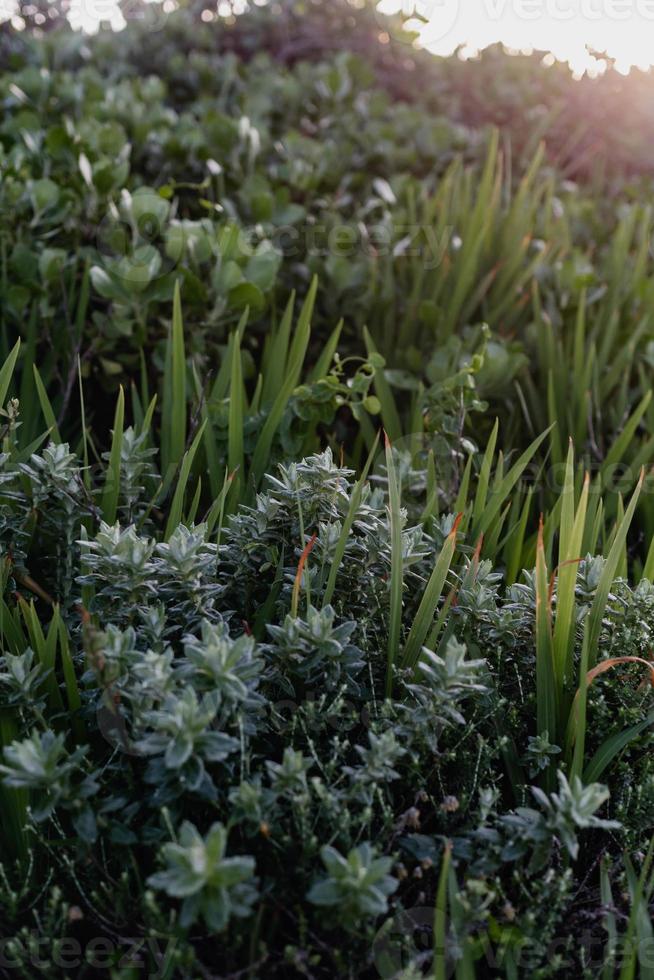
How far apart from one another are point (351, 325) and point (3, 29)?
3.19 m

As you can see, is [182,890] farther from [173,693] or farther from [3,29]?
[3,29]

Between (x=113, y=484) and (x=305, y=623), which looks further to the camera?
(x=113, y=484)

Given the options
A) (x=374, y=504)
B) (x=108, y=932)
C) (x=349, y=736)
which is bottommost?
(x=108, y=932)

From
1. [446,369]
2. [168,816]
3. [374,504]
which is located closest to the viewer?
[168,816]

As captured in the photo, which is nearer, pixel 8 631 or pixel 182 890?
pixel 182 890

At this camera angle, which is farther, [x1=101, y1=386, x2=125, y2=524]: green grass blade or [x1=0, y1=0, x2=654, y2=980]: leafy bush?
[x1=101, y1=386, x2=125, y2=524]: green grass blade

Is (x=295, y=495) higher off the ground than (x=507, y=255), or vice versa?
(x=507, y=255)

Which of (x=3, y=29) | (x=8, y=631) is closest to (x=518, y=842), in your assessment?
(x=8, y=631)

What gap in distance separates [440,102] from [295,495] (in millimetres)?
3809

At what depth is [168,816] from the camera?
982 millimetres

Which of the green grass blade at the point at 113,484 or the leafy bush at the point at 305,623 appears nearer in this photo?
the leafy bush at the point at 305,623

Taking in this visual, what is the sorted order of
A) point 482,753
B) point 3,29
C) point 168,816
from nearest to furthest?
point 168,816, point 482,753, point 3,29

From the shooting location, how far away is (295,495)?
135 centimetres

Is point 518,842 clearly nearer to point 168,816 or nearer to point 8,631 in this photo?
point 168,816
